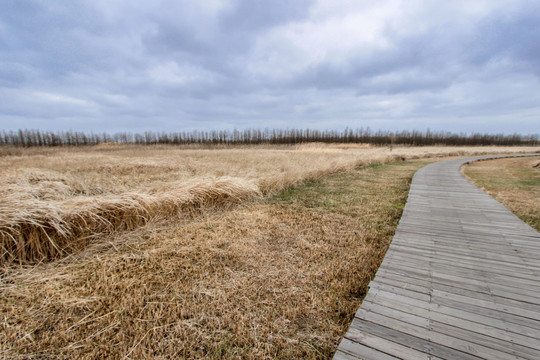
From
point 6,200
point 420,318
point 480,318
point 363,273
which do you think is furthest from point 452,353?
point 6,200

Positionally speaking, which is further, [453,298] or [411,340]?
[453,298]

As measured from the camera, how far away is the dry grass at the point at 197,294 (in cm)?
189

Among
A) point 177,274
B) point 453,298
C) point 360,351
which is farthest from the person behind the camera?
point 177,274

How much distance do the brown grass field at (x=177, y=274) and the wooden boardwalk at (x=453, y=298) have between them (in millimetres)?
284

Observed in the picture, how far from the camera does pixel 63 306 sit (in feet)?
7.55

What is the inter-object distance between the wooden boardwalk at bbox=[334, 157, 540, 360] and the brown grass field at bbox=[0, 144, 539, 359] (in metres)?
0.28

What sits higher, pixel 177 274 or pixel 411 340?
pixel 411 340

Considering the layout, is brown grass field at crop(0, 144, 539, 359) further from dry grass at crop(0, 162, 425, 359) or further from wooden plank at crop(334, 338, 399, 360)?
wooden plank at crop(334, 338, 399, 360)

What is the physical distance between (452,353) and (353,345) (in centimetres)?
67

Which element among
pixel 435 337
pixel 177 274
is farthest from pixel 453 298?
pixel 177 274

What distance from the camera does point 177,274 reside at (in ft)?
9.33

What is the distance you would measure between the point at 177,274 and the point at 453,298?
9.75ft

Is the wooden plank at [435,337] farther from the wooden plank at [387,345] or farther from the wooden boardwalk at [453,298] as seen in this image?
the wooden plank at [387,345]

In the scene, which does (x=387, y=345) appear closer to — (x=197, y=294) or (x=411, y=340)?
(x=411, y=340)
